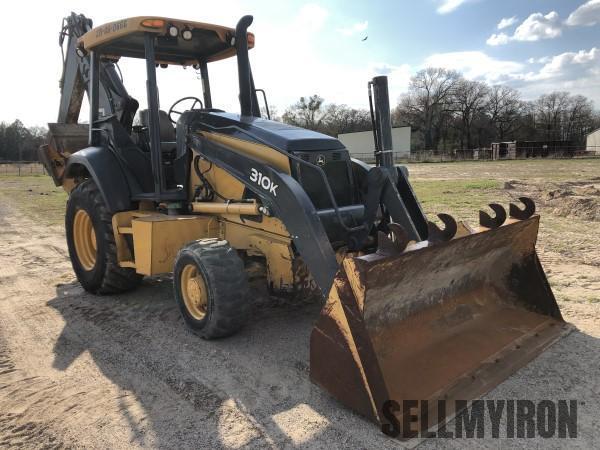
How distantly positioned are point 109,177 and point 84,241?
1146 mm

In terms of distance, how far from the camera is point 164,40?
5.13 metres

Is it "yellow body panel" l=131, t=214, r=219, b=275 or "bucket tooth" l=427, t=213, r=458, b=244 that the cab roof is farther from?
"bucket tooth" l=427, t=213, r=458, b=244

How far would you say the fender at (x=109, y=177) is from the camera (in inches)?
200

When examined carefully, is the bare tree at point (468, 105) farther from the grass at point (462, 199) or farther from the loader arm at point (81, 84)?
the loader arm at point (81, 84)

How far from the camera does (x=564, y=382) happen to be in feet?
10.8

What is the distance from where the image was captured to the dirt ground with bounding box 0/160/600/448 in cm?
282

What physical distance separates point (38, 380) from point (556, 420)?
137 inches

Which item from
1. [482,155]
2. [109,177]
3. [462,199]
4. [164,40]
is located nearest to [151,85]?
[164,40]

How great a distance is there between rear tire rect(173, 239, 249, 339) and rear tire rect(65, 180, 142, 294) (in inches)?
53.3

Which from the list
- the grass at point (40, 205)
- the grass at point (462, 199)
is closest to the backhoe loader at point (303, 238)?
the grass at point (462, 199)

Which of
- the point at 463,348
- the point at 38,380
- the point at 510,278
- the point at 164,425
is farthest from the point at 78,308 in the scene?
the point at 510,278

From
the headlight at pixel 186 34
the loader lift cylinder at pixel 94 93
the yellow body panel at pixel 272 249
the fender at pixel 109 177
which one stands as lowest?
the yellow body panel at pixel 272 249

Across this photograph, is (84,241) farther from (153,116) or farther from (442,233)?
(442,233)

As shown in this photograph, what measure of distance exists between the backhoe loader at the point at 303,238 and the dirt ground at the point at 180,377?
19cm
